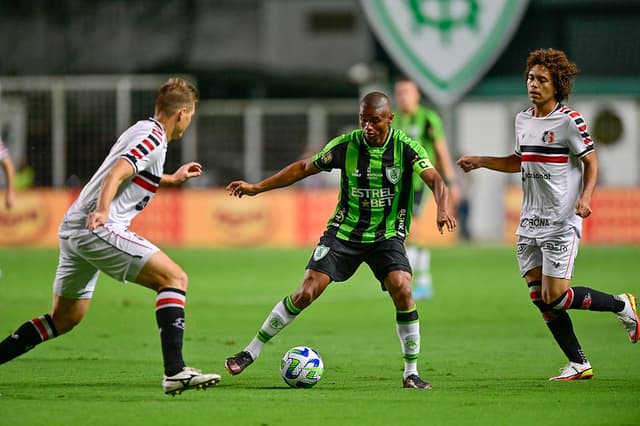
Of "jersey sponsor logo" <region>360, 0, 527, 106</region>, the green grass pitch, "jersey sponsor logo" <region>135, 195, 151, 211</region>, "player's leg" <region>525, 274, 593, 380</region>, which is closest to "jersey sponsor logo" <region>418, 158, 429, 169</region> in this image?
"player's leg" <region>525, 274, 593, 380</region>

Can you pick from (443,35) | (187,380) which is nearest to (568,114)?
(187,380)

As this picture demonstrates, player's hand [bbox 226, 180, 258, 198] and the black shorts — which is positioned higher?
player's hand [bbox 226, 180, 258, 198]

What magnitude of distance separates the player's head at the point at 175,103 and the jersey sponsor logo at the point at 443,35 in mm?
11243

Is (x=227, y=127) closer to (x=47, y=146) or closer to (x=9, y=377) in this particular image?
(x=47, y=146)

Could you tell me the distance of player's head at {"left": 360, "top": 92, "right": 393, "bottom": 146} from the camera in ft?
28.8

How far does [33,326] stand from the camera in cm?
861

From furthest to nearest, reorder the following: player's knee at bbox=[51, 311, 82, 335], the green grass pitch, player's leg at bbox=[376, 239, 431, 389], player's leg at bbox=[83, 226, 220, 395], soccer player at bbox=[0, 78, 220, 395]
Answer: player's leg at bbox=[376, 239, 431, 389] → player's knee at bbox=[51, 311, 82, 335] → player's leg at bbox=[83, 226, 220, 395] → soccer player at bbox=[0, 78, 220, 395] → the green grass pitch

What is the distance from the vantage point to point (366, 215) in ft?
29.7

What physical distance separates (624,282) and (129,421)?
11.8 m

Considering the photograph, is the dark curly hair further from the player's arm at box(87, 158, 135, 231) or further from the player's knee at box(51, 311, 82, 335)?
the player's knee at box(51, 311, 82, 335)

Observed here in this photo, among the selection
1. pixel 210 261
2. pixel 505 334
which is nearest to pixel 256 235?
pixel 210 261

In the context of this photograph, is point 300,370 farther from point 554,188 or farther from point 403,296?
point 554,188

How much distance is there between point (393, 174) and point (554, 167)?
1142 mm

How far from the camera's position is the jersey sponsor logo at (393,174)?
352 inches
